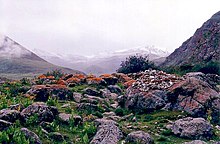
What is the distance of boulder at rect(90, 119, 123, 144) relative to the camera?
59.2ft

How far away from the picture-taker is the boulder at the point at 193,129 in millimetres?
19203

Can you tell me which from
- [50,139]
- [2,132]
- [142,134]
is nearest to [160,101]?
[142,134]

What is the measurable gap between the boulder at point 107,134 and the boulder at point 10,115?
3919 mm

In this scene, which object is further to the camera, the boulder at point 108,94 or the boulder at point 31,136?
the boulder at point 108,94

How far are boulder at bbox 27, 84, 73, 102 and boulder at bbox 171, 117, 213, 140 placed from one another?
9.04m

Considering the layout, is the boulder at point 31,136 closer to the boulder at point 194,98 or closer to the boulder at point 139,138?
the boulder at point 139,138

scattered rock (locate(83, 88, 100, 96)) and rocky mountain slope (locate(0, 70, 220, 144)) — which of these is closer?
rocky mountain slope (locate(0, 70, 220, 144))

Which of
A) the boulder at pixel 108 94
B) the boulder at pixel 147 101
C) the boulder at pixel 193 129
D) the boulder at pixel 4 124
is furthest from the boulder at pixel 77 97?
the boulder at pixel 193 129

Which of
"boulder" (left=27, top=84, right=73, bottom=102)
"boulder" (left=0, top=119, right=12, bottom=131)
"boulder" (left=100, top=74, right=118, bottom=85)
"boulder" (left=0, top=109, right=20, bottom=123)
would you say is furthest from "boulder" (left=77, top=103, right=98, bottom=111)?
"boulder" (left=100, top=74, right=118, bottom=85)

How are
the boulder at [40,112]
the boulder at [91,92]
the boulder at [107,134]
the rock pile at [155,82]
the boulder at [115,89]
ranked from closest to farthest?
the boulder at [107,134], the boulder at [40,112], the rock pile at [155,82], the boulder at [91,92], the boulder at [115,89]

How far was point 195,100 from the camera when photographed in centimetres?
2323

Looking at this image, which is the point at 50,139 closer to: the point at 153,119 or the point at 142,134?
the point at 142,134

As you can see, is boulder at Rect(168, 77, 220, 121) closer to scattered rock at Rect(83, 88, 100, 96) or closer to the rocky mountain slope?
the rocky mountain slope

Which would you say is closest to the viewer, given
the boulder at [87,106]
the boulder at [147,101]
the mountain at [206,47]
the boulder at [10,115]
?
the boulder at [10,115]
